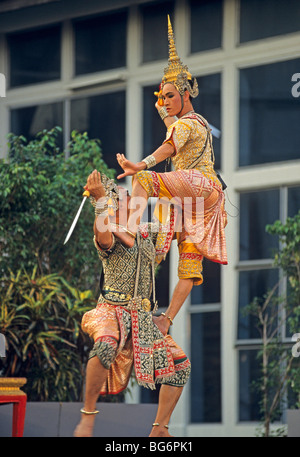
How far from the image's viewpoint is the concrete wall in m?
8.99

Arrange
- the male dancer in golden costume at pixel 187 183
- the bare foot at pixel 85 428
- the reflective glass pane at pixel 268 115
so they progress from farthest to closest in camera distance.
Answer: the reflective glass pane at pixel 268 115 → the male dancer in golden costume at pixel 187 183 → the bare foot at pixel 85 428

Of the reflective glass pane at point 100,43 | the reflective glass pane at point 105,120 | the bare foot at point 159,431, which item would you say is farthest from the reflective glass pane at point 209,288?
the bare foot at point 159,431

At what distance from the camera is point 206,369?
14.4 m

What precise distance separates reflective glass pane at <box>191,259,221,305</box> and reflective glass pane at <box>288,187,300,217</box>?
1274mm

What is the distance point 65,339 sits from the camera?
11.6 meters

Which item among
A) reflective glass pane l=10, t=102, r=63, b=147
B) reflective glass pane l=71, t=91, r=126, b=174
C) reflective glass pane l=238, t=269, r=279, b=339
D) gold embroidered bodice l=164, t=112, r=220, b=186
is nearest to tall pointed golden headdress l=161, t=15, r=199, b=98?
gold embroidered bodice l=164, t=112, r=220, b=186

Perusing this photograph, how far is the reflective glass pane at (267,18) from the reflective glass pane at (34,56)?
3205 millimetres

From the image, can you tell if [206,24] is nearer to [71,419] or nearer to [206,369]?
[206,369]

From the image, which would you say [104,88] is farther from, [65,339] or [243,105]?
[65,339]

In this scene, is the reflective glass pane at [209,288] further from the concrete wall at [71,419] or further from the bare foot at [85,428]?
the bare foot at [85,428]

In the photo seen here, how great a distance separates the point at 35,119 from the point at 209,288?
399 centimetres

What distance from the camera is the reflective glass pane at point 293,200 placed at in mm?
13852

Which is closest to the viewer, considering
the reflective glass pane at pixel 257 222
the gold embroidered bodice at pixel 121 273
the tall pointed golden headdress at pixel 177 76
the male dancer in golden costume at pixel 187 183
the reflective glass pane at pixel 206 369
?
the male dancer in golden costume at pixel 187 183
